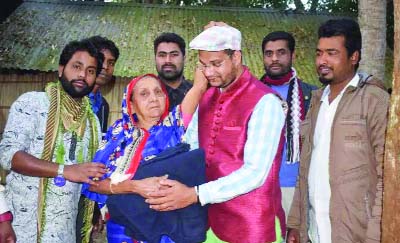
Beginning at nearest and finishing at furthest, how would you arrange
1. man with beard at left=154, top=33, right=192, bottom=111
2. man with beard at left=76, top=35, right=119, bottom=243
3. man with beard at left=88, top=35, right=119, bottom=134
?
man with beard at left=76, top=35, right=119, bottom=243 < man with beard at left=88, top=35, right=119, bottom=134 < man with beard at left=154, top=33, right=192, bottom=111

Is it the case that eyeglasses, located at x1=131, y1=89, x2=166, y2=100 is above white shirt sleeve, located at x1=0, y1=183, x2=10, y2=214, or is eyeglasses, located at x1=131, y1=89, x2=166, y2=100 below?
above

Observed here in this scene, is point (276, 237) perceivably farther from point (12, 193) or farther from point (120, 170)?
point (12, 193)

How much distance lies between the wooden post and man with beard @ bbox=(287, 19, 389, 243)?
541 mm

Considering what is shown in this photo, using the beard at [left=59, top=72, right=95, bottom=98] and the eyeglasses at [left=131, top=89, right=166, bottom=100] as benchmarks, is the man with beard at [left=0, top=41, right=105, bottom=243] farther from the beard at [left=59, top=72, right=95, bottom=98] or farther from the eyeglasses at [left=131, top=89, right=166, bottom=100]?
the eyeglasses at [left=131, top=89, right=166, bottom=100]

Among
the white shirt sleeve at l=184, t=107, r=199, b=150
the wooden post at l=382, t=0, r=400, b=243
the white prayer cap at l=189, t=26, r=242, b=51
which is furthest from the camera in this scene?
the white shirt sleeve at l=184, t=107, r=199, b=150

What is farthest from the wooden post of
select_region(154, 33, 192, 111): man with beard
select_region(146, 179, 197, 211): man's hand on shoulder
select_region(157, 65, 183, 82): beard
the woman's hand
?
select_region(157, 65, 183, 82): beard

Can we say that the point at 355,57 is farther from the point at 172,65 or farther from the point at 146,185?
the point at 172,65

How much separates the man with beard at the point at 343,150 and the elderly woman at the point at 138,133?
0.82m

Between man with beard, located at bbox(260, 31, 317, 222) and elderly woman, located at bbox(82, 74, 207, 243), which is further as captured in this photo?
man with beard, located at bbox(260, 31, 317, 222)

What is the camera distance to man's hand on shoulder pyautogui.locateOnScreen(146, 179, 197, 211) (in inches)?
103

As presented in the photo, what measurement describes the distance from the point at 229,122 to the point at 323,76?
2.46ft

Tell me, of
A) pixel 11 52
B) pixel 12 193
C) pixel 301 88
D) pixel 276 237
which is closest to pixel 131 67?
pixel 11 52

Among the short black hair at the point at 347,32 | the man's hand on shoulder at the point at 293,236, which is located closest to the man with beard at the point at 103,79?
the man's hand on shoulder at the point at 293,236

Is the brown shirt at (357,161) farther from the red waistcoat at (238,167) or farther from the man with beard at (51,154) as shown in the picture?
the man with beard at (51,154)
